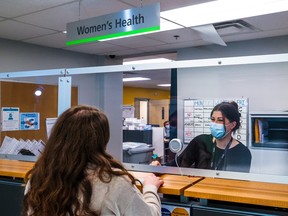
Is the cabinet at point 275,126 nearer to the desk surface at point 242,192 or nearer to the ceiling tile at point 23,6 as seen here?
the desk surface at point 242,192

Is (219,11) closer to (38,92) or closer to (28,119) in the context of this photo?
(38,92)

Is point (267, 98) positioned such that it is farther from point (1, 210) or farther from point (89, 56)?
point (1, 210)

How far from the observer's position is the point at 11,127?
99.1 inches

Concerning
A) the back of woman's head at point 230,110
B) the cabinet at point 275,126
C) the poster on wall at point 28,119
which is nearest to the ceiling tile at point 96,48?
the poster on wall at point 28,119

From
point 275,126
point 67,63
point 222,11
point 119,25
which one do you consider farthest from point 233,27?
point 67,63

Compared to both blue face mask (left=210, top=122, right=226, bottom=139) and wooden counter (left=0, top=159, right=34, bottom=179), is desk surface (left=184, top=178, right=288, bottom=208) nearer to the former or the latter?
blue face mask (left=210, top=122, right=226, bottom=139)

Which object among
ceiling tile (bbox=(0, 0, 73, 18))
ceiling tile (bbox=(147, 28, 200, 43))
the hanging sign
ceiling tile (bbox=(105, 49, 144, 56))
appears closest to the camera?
the hanging sign

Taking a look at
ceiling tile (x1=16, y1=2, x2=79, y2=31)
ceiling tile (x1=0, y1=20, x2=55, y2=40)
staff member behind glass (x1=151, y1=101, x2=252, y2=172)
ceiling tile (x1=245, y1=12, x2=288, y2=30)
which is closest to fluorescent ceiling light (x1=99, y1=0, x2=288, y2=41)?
ceiling tile (x1=245, y1=12, x2=288, y2=30)

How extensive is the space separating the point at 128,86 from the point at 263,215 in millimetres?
10330

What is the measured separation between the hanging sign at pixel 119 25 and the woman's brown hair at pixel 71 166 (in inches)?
53.0

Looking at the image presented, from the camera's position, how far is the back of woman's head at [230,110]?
1408 millimetres

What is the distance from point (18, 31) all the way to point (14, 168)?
8.72 ft

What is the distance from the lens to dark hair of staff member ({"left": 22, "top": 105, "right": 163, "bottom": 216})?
1000 mm

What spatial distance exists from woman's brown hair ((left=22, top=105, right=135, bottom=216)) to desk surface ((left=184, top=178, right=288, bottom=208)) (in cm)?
30
